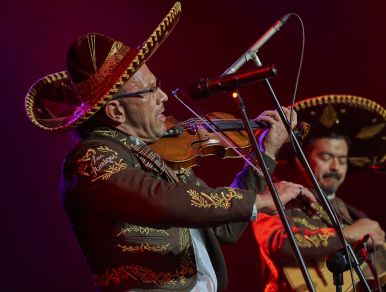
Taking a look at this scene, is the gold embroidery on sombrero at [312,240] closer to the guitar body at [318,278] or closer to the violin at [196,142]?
the guitar body at [318,278]

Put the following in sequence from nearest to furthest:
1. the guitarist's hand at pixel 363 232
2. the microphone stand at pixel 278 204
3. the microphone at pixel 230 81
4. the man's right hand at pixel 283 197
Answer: the microphone stand at pixel 278 204 → the microphone at pixel 230 81 → the man's right hand at pixel 283 197 → the guitarist's hand at pixel 363 232

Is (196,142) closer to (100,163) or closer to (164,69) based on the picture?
(100,163)

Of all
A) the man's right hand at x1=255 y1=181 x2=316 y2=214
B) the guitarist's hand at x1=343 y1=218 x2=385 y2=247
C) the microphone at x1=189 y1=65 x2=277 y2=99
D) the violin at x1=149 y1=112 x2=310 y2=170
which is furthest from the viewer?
the guitarist's hand at x1=343 y1=218 x2=385 y2=247

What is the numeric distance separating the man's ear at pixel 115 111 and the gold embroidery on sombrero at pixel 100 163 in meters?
0.26

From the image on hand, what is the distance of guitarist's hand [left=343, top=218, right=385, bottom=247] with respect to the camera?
364cm

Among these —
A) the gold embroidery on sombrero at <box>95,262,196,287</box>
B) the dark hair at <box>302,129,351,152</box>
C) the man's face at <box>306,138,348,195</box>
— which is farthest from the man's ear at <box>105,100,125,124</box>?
the dark hair at <box>302,129,351,152</box>

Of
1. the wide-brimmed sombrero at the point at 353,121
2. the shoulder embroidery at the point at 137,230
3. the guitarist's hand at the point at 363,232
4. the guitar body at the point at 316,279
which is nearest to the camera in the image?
the shoulder embroidery at the point at 137,230

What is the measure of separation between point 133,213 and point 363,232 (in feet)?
6.79

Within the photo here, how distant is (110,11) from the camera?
4168 mm

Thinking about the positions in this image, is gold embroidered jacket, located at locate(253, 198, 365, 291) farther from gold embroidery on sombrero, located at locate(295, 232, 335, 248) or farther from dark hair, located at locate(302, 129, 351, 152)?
dark hair, located at locate(302, 129, 351, 152)

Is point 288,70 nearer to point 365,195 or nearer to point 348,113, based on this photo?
point 348,113

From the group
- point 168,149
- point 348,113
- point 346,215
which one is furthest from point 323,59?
point 168,149

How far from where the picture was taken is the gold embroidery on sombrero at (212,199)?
6.56 feet

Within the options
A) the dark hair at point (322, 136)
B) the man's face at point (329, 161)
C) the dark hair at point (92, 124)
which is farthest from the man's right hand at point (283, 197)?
the dark hair at point (322, 136)
